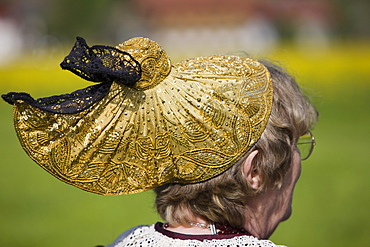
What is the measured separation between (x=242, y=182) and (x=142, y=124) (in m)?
0.45

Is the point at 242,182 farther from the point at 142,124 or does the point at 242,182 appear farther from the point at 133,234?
the point at 133,234

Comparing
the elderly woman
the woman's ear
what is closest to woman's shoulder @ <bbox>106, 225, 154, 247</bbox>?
the elderly woman

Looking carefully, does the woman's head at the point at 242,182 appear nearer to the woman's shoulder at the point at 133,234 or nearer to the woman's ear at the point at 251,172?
the woman's ear at the point at 251,172

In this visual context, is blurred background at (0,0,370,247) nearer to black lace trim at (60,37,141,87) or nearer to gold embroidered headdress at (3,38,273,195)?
gold embroidered headdress at (3,38,273,195)

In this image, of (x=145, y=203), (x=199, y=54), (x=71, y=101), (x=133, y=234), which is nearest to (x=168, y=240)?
(x=133, y=234)

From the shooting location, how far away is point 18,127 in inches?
79.1

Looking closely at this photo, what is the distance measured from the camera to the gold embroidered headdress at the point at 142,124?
2.01 m

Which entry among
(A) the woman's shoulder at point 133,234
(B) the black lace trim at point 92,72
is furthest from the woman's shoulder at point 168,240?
Answer: (B) the black lace trim at point 92,72

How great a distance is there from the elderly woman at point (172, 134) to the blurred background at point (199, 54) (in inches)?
17.3

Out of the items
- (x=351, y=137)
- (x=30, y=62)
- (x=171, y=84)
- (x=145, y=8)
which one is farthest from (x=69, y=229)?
(x=145, y=8)

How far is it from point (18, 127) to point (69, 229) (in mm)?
5541

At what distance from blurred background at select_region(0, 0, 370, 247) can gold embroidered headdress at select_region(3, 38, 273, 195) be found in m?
0.48

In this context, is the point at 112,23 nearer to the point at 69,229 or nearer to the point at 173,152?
the point at 69,229

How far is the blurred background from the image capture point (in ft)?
23.0
